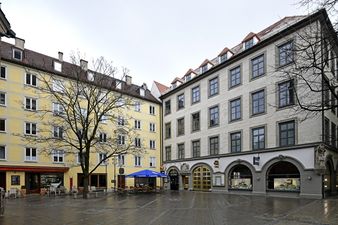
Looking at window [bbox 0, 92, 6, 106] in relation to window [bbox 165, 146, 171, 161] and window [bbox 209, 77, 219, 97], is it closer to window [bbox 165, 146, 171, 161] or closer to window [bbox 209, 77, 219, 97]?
window [bbox 209, 77, 219, 97]

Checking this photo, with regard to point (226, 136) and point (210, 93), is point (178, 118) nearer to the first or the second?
point (210, 93)

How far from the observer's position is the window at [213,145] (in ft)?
132

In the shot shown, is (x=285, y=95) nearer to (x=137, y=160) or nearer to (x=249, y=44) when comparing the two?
(x=249, y=44)

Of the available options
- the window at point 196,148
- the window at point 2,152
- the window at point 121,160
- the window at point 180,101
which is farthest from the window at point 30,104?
the window at point 196,148

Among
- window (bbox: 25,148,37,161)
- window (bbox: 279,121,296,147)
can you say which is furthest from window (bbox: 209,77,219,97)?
window (bbox: 25,148,37,161)

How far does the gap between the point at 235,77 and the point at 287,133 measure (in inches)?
366

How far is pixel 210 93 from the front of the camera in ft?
137

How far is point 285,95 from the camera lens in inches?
1238

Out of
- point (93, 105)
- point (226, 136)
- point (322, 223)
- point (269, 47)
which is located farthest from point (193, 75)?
point (322, 223)

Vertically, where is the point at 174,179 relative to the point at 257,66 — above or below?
below

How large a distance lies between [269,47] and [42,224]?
26.1 meters

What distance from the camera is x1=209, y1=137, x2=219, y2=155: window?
40156 mm

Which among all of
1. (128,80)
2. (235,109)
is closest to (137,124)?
(128,80)

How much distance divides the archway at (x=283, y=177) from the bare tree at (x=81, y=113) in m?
13.4
